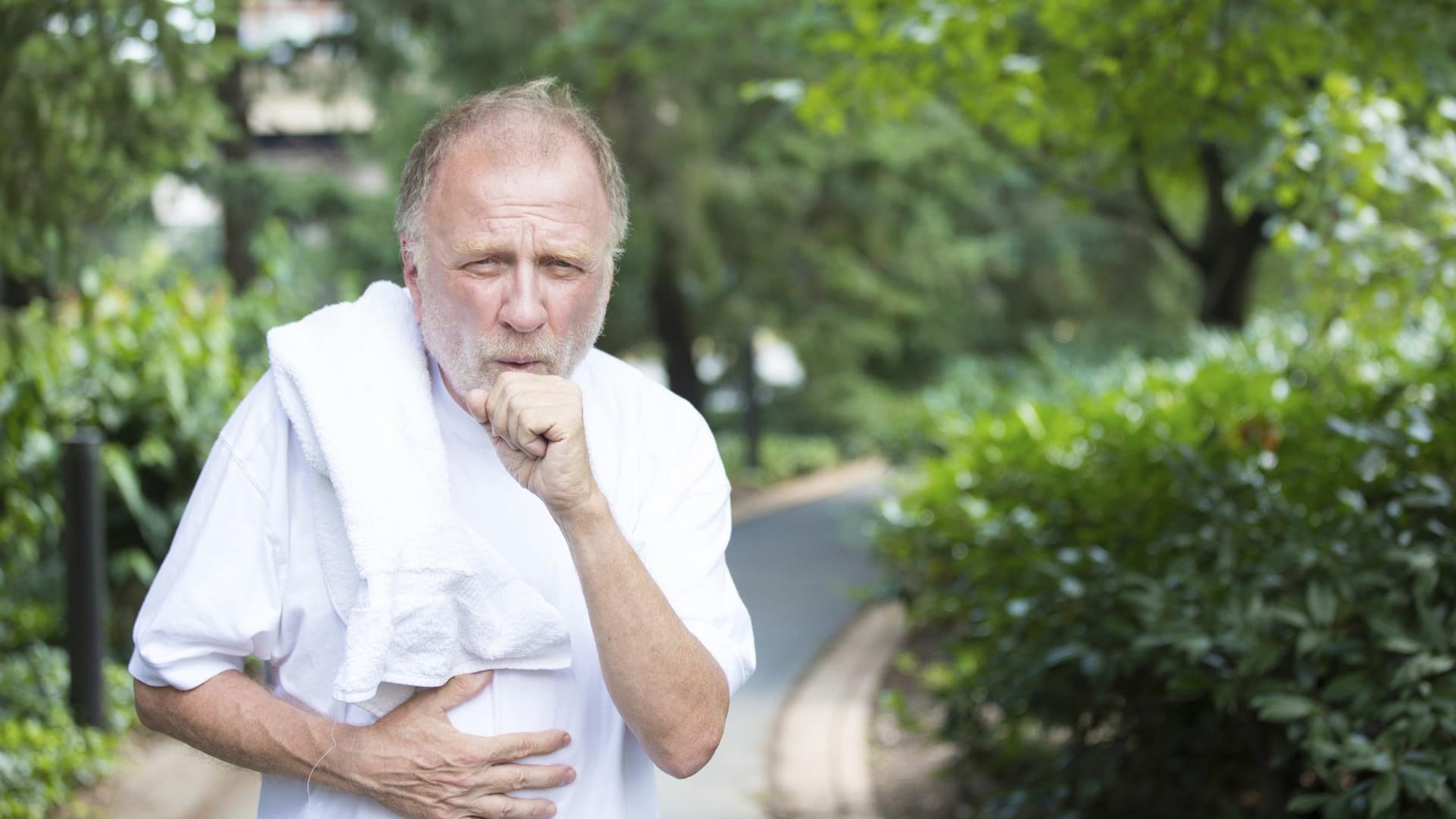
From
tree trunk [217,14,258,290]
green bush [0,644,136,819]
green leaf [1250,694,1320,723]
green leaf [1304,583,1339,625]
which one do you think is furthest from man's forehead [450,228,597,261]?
tree trunk [217,14,258,290]

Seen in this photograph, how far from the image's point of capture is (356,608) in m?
1.70

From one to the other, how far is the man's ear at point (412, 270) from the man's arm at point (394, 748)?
525mm

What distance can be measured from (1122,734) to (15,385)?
5.28 m

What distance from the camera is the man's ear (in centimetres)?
190

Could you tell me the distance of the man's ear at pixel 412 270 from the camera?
1903 millimetres

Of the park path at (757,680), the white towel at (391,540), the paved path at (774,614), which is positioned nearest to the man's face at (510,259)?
the white towel at (391,540)

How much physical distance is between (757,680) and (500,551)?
558 cm

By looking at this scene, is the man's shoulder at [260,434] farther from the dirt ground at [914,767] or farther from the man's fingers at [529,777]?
the dirt ground at [914,767]

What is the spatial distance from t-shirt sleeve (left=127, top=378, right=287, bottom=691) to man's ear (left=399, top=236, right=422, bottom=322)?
0.31 metres

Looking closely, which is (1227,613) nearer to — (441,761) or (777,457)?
(441,761)

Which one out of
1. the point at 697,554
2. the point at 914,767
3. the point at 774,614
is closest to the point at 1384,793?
the point at 697,554

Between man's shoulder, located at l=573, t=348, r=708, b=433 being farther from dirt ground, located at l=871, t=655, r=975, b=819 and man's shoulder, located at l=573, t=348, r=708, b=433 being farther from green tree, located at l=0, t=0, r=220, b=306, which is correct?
dirt ground, located at l=871, t=655, r=975, b=819

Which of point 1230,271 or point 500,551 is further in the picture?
point 1230,271

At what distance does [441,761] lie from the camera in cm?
180
